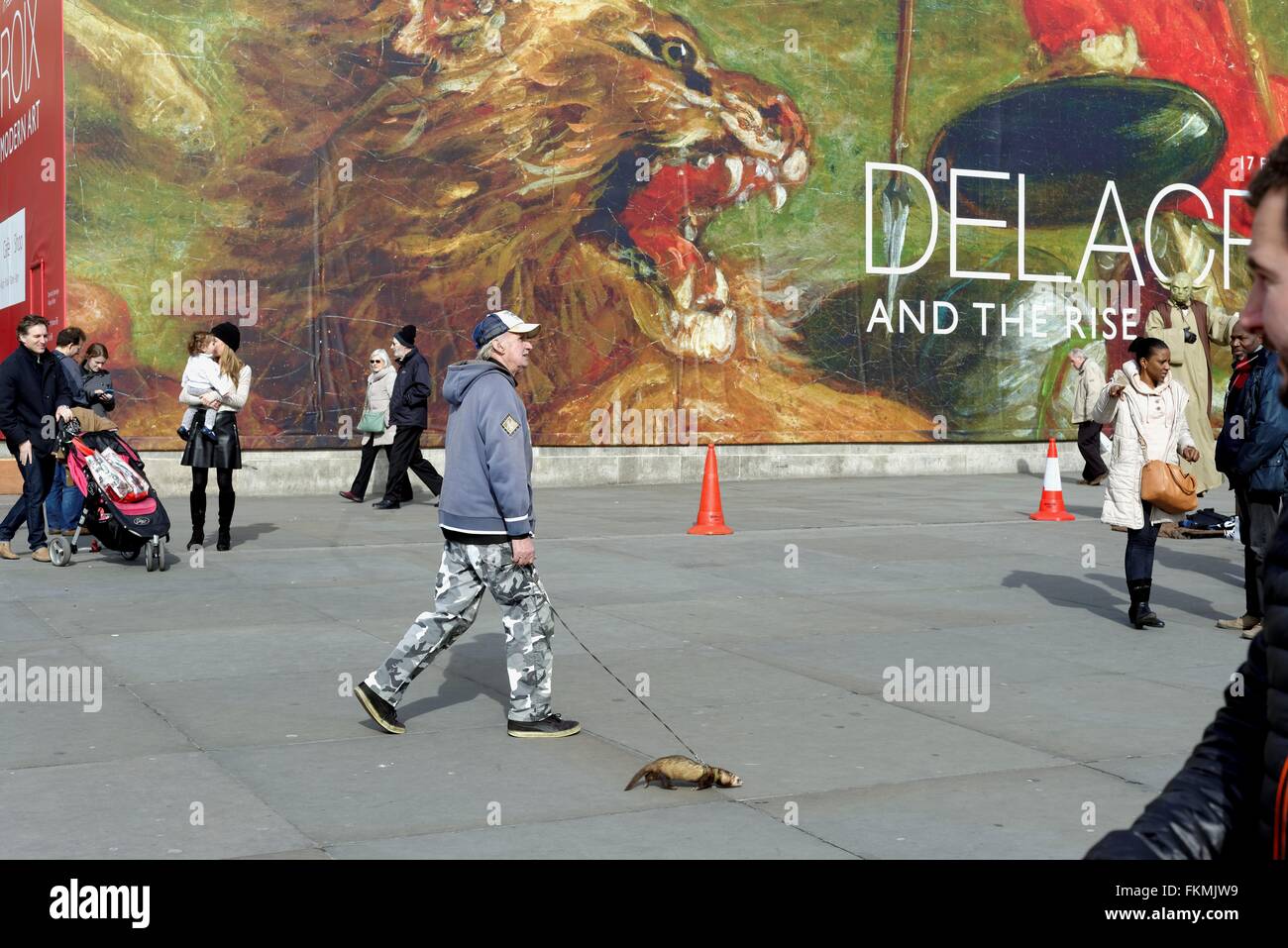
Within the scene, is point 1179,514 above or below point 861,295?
below

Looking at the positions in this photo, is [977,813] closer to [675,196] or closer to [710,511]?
[710,511]

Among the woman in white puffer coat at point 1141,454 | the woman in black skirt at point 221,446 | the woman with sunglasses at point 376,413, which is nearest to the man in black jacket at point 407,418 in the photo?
the woman with sunglasses at point 376,413

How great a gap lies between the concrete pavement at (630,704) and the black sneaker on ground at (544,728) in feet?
0.23

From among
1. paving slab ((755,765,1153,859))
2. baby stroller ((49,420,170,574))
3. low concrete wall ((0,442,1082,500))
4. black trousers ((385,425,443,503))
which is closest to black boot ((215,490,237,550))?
baby stroller ((49,420,170,574))

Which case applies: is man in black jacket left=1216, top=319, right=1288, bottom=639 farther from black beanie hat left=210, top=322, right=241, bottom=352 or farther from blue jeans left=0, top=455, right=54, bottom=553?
blue jeans left=0, top=455, right=54, bottom=553

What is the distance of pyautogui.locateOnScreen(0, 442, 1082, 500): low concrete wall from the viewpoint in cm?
1894

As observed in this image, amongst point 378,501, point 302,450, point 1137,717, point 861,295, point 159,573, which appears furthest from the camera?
point 861,295

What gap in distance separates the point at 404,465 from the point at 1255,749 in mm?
15462

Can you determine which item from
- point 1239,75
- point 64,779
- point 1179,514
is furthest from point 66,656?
point 1239,75

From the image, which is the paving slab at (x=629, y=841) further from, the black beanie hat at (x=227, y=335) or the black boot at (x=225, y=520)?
the black beanie hat at (x=227, y=335)

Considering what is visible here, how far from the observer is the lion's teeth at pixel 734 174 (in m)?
21.6
